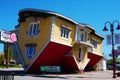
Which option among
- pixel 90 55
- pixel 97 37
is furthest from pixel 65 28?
pixel 97 37

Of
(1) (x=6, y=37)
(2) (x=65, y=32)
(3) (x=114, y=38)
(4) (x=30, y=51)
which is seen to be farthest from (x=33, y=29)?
(1) (x=6, y=37)

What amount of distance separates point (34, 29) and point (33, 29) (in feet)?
0.54

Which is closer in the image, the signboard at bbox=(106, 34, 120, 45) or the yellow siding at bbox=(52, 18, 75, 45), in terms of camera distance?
the signboard at bbox=(106, 34, 120, 45)

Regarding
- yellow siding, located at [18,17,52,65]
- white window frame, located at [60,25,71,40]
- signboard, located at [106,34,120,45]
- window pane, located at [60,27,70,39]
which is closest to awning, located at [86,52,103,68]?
white window frame, located at [60,25,71,40]

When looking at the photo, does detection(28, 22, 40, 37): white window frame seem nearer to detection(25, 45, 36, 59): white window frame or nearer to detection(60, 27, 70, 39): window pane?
detection(25, 45, 36, 59): white window frame

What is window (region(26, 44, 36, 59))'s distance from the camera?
34.4 m

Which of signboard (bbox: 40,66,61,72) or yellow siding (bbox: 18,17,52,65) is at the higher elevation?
yellow siding (bbox: 18,17,52,65)

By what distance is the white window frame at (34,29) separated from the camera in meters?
34.8

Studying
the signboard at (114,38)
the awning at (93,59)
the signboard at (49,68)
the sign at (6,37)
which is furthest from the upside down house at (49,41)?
the sign at (6,37)

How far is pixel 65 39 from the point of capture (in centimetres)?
3497

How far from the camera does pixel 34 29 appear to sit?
3547 centimetres

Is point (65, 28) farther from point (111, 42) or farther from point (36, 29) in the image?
point (111, 42)

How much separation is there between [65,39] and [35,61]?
185 inches

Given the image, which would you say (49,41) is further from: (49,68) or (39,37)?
(49,68)
